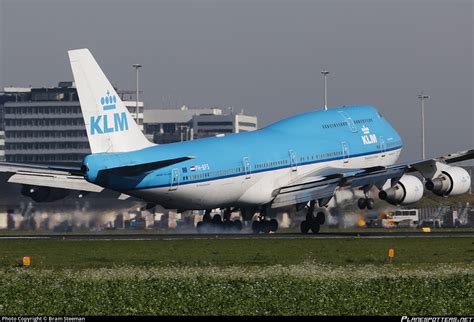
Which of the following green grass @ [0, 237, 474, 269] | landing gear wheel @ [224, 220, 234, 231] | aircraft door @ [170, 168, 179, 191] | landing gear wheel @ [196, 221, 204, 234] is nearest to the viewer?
green grass @ [0, 237, 474, 269]

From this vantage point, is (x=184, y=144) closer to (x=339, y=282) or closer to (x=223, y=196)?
(x=223, y=196)

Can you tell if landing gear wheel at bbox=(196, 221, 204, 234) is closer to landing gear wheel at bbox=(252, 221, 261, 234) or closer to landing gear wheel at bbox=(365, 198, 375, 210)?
landing gear wheel at bbox=(252, 221, 261, 234)

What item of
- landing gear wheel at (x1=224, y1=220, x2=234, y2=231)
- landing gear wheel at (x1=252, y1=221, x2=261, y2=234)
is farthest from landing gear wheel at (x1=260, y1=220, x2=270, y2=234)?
landing gear wheel at (x1=224, y1=220, x2=234, y2=231)

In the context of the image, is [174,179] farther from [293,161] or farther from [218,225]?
[293,161]

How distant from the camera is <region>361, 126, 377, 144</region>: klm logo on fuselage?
8000 cm

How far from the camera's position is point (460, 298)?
34094 millimetres

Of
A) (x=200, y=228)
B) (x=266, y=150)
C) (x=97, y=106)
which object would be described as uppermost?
(x=97, y=106)

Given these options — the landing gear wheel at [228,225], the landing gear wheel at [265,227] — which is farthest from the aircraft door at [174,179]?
the landing gear wheel at [265,227]

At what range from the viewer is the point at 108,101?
64750 millimetres

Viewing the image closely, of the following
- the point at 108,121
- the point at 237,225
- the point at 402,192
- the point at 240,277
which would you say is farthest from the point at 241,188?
the point at 240,277

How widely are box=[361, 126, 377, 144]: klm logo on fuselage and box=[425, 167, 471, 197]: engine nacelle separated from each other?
718 centimetres

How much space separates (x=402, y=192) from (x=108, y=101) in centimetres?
1968

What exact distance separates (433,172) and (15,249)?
89.0ft

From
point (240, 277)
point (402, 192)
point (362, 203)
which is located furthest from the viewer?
point (362, 203)
